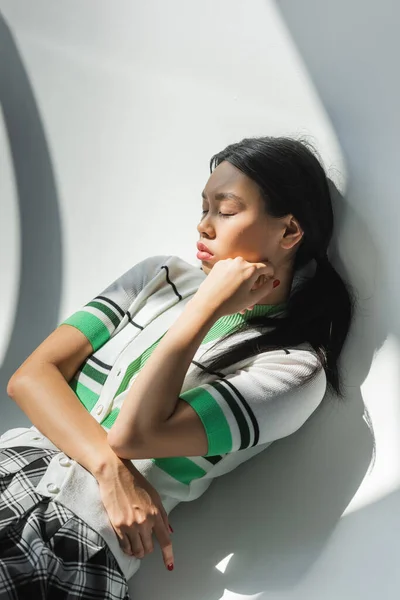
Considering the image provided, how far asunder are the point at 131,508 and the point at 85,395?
0.28 m

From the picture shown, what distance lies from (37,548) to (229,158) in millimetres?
784

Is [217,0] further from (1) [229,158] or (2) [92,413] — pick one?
(2) [92,413]

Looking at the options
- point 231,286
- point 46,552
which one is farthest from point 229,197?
point 46,552

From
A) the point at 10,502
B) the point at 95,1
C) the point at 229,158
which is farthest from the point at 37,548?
A: the point at 95,1

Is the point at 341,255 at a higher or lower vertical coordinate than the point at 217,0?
lower

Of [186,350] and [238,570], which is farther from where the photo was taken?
[238,570]

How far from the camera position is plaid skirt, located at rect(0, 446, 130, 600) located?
119 centimetres

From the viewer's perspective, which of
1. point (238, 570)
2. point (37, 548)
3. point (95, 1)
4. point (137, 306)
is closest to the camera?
point (37, 548)

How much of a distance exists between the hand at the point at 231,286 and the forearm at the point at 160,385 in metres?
0.04

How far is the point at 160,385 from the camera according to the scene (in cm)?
125

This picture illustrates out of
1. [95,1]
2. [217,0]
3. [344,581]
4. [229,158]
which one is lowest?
[344,581]

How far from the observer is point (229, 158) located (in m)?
1.47

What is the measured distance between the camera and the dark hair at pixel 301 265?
4.66 ft

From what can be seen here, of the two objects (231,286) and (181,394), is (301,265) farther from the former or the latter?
(181,394)
